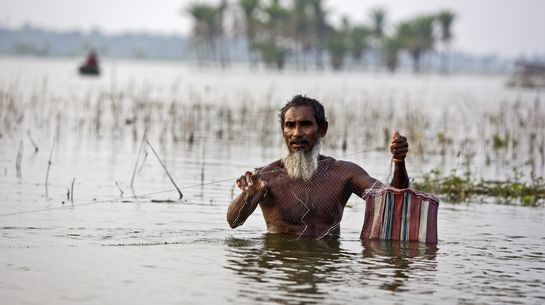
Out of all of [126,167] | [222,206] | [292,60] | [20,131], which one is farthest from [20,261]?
[292,60]

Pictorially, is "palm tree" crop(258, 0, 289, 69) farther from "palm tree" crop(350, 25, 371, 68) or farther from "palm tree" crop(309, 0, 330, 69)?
"palm tree" crop(350, 25, 371, 68)

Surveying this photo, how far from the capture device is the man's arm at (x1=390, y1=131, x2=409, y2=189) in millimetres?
6758

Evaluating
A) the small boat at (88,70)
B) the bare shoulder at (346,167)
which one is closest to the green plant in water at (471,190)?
the bare shoulder at (346,167)

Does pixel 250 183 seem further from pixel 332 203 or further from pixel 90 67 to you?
pixel 90 67

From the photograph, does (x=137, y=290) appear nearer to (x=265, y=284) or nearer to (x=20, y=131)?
(x=265, y=284)

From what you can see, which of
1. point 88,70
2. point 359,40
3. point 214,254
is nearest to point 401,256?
point 214,254

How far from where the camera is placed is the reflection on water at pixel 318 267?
605 cm

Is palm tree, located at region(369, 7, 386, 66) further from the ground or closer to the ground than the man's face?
further from the ground

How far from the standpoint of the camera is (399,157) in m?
6.81

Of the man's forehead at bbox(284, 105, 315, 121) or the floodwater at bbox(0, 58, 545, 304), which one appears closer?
the floodwater at bbox(0, 58, 545, 304)

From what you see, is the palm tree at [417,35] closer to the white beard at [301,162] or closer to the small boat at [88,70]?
the small boat at [88,70]

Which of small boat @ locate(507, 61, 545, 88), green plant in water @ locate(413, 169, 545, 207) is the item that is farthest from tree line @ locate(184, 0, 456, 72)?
green plant in water @ locate(413, 169, 545, 207)

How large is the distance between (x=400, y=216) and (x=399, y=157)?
30.5 inches

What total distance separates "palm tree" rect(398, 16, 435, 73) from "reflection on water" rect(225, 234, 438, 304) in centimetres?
14180
